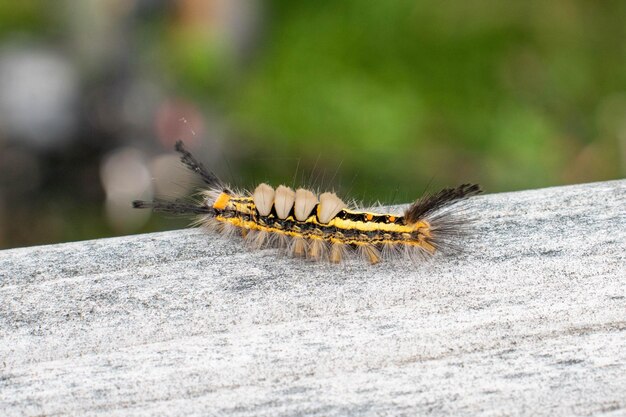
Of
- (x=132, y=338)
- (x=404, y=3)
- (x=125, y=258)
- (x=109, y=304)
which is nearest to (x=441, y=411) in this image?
(x=132, y=338)

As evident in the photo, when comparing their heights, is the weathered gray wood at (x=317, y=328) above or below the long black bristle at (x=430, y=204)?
below

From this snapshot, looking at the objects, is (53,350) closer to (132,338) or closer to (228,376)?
(132,338)

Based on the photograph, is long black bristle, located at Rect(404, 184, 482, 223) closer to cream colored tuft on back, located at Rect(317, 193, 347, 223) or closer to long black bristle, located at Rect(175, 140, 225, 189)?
cream colored tuft on back, located at Rect(317, 193, 347, 223)

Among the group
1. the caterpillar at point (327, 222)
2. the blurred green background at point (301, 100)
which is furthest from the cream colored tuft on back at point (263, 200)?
the blurred green background at point (301, 100)

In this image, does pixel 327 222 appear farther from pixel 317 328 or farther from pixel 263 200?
pixel 317 328

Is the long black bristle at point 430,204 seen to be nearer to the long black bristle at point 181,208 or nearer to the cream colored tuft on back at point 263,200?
the cream colored tuft on back at point 263,200
